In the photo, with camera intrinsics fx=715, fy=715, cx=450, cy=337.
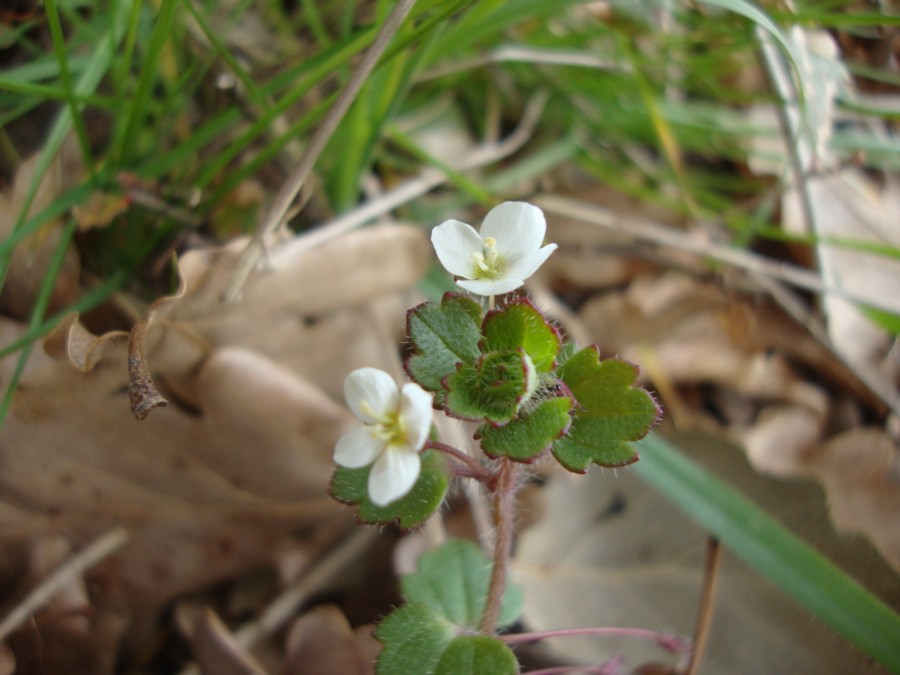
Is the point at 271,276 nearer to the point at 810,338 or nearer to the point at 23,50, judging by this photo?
the point at 23,50

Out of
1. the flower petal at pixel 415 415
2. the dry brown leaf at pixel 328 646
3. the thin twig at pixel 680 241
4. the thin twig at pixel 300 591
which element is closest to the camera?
the flower petal at pixel 415 415

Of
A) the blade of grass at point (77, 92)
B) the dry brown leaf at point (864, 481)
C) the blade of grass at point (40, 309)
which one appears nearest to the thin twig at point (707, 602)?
the dry brown leaf at point (864, 481)

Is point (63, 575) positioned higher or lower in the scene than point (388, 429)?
lower

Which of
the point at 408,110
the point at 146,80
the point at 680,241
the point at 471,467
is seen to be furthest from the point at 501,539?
the point at 408,110

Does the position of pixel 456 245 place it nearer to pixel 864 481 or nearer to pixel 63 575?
pixel 63 575

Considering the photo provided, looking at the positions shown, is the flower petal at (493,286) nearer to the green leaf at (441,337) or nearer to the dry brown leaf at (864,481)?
the green leaf at (441,337)

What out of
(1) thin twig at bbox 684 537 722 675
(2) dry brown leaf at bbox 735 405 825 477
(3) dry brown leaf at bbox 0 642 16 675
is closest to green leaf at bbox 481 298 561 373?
(1) thin twig at bbox 684 537 722 675

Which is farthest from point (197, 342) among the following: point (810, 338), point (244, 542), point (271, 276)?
point (810, 338)
